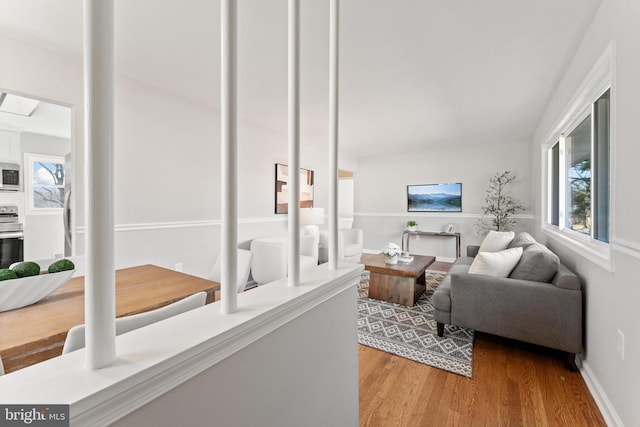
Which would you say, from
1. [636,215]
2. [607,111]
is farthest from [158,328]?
[607,111]

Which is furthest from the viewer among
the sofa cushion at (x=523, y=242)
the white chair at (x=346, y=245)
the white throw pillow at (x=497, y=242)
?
the white chair at (x=346, y=245)

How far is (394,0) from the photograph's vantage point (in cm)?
166

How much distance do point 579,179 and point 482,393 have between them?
216 cm

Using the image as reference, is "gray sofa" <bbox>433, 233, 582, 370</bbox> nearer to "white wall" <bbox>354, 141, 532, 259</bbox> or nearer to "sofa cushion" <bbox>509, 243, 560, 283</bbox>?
"sofa cushion" <bbox>509, 243, 560, 283</bbox>

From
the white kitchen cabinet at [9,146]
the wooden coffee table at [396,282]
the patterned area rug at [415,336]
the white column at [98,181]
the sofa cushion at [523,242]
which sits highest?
the white kitchen cabinet at [9,146]

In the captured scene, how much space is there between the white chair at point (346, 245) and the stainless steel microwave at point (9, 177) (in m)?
3.35

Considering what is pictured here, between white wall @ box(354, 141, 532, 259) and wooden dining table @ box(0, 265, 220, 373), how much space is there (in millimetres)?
5170

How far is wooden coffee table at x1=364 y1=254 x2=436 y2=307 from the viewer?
2.98 metres

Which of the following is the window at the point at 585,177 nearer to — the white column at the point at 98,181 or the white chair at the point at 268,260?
the white column at the point at 98,181

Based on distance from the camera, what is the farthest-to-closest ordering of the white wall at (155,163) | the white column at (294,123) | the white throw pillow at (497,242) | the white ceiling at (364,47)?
the white throw pillow at (497,242)
the white wall at (155,163)
the white ceiling at (364,47)
the white column at (294,123)

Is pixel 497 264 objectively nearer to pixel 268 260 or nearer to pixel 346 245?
pixel 268 260

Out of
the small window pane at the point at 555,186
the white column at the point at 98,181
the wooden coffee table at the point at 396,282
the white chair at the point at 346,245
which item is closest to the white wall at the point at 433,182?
the white chair at the point at 346,245

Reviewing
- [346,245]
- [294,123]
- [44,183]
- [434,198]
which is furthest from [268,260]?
[434,198]

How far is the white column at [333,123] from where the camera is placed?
1.02 metres
